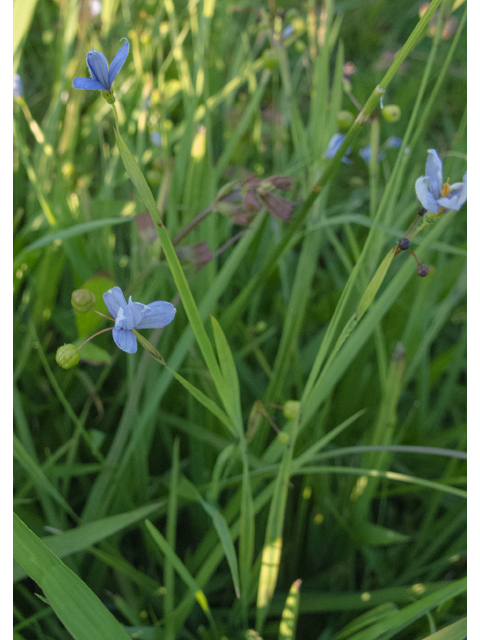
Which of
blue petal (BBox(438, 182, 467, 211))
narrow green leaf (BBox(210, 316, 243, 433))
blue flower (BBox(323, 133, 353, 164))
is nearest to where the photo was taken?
blue petal (BBox(438, 182, 467, 211))

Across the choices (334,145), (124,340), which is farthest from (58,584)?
(334,145)

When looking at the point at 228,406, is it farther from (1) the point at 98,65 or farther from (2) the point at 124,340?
(1) the point at 98,65

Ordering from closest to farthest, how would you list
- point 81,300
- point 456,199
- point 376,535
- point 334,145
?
1. point 456,199
2. point 81,300
3. point 376,535
4. point 334,145

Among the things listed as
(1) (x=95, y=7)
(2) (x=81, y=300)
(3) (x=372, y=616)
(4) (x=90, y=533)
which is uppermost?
(1) (x=95, y=7)

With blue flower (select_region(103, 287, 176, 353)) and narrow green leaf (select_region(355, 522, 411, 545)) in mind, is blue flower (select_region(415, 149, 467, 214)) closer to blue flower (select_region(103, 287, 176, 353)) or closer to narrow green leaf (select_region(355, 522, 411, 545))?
blue flower (select_region(103, 287, 176, 353))

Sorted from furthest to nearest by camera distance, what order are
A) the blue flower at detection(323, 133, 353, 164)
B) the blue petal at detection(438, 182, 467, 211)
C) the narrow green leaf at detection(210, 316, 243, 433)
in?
the blue flower at detection(323, 133, 353, 164) < the narrow green leaf at detection(210, 316, 243, 433) < the blue petal at detection(438, 182, 467, 211)

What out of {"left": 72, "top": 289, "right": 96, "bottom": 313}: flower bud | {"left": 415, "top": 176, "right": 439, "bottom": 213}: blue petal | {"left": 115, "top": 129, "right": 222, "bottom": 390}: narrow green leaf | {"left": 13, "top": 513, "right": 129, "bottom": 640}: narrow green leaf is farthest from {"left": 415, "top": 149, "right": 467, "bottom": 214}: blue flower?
{"left": 13, "top": 513, "right": 129, "bottom": 640}: narrow green leaf

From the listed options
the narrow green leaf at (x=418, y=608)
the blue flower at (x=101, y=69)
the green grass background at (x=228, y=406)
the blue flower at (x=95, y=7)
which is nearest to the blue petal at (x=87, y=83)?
the blue flower at (x=101, y=69)

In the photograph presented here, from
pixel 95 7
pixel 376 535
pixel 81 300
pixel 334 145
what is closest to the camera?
pixel 81 300
